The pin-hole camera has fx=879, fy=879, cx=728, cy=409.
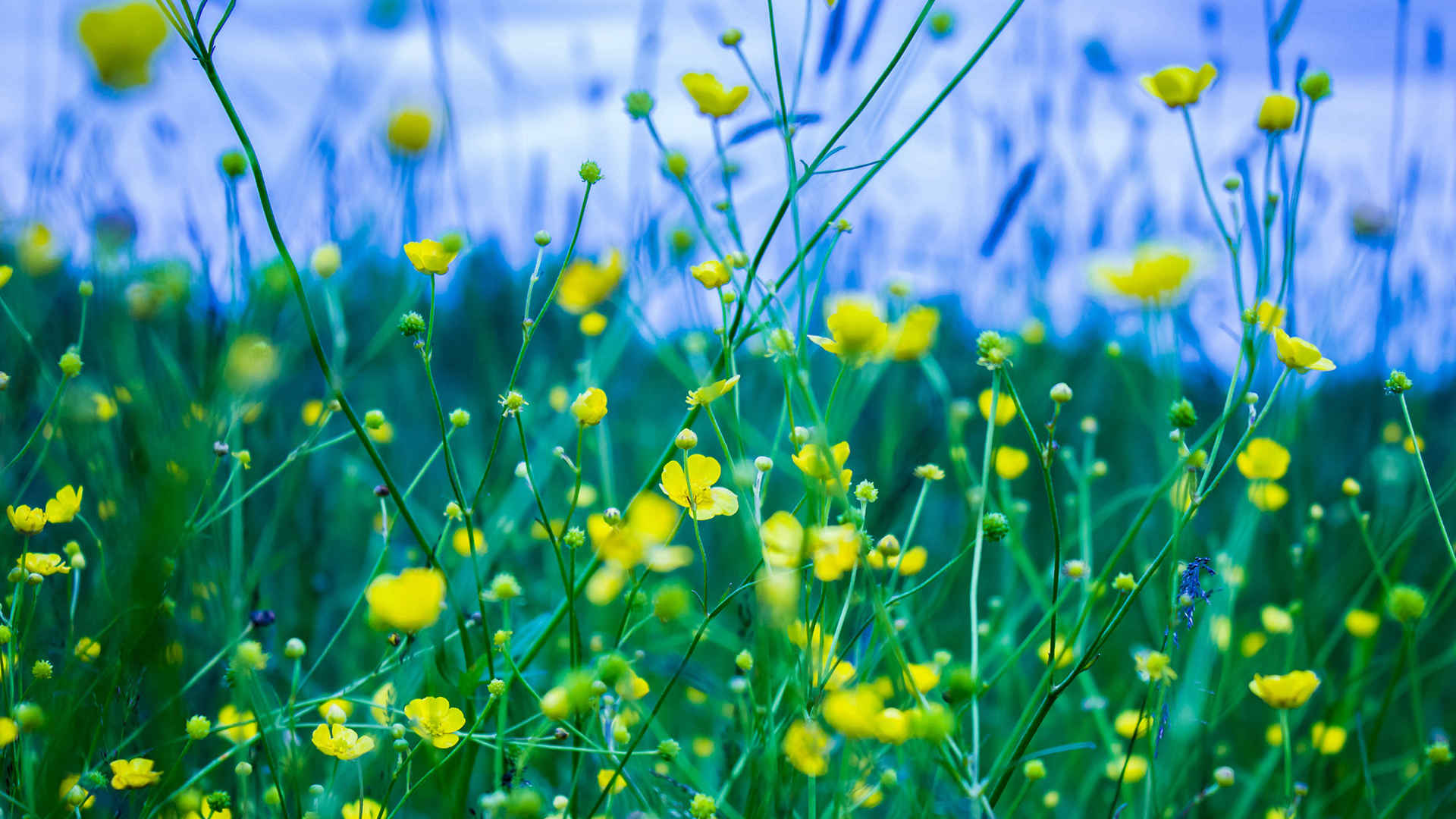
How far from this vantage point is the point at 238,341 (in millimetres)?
691

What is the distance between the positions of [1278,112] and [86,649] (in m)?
1.04

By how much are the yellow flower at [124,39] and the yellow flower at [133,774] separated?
1.56 ft

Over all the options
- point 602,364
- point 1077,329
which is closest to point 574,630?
point 602,364

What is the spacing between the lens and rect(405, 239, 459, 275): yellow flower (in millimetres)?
652

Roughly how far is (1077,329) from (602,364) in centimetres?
140

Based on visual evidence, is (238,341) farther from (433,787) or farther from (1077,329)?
(1077,329)

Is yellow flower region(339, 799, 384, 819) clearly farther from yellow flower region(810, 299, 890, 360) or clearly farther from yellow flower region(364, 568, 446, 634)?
yellow flower region(810, 299, 890, 360)

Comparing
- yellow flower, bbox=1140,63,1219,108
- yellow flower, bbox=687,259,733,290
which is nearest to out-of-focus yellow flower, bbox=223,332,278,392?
yellow flower, bbox=687,259,733,290

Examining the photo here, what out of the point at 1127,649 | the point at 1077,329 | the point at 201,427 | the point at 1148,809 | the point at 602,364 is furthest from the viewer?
the point at 1077,329

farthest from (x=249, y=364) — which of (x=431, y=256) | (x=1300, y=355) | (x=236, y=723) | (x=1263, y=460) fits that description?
(x=1263, y=460)

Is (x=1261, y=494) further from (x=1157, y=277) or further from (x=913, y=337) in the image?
(x=913, y=337)

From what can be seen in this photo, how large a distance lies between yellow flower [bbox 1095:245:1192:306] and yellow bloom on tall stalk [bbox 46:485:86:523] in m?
0.89

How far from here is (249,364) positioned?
596 millimetres

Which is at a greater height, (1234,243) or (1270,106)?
(1270,106)
